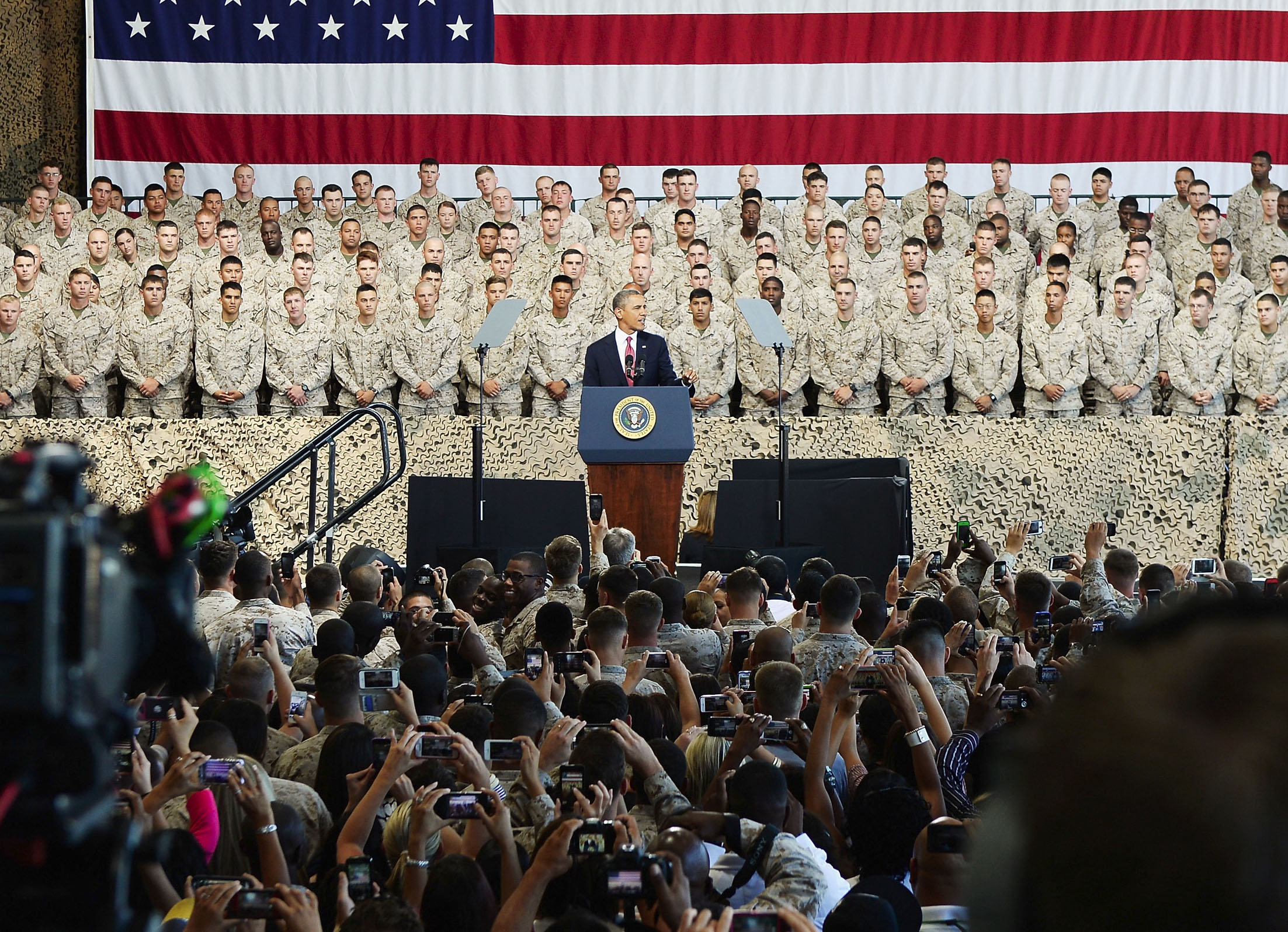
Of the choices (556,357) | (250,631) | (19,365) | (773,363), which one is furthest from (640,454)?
(19,365)

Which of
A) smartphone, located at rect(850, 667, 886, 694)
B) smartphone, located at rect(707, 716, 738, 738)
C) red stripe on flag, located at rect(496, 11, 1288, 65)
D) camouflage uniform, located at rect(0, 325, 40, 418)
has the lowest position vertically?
smartphone, located at rect(707, 716, 738, 738)

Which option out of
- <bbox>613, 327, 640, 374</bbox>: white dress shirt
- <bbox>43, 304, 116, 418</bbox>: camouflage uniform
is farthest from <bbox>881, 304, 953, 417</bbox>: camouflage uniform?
<bbox>43, 304, 116, 418</bbox>: camouflage uniform

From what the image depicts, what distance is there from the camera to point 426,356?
11641 mm

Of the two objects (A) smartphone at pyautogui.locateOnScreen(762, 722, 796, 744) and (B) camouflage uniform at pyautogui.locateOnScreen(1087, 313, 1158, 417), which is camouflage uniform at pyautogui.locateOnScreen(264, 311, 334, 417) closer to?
(B) camouflage uniform at pyautogui.locateOnScreen(1087, 313, 1158, 417)

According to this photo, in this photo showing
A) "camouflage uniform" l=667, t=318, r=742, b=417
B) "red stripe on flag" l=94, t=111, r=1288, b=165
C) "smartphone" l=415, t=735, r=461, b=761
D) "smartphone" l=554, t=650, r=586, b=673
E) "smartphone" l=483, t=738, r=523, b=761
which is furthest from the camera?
"red stripe on flag" l=94, t=111, r=1288, b=165

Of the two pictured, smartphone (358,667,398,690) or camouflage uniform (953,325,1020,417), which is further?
camouflage uniform (953,325,1020,417)

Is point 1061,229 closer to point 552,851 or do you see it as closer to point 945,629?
point 945,629

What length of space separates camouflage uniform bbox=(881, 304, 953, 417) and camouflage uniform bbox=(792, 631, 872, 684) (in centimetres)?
640

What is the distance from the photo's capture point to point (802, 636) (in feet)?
19.0

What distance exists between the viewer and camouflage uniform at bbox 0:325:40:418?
1180cm

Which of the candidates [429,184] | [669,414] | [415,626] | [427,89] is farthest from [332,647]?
[427,89]

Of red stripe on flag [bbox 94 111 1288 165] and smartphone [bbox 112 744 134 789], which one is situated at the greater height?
red stripe on flag [bbox 94 111 1288 165]

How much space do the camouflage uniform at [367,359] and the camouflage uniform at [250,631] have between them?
19.9 ft

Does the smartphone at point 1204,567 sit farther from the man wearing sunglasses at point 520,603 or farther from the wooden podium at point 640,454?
the wooden podium at point 640,454
